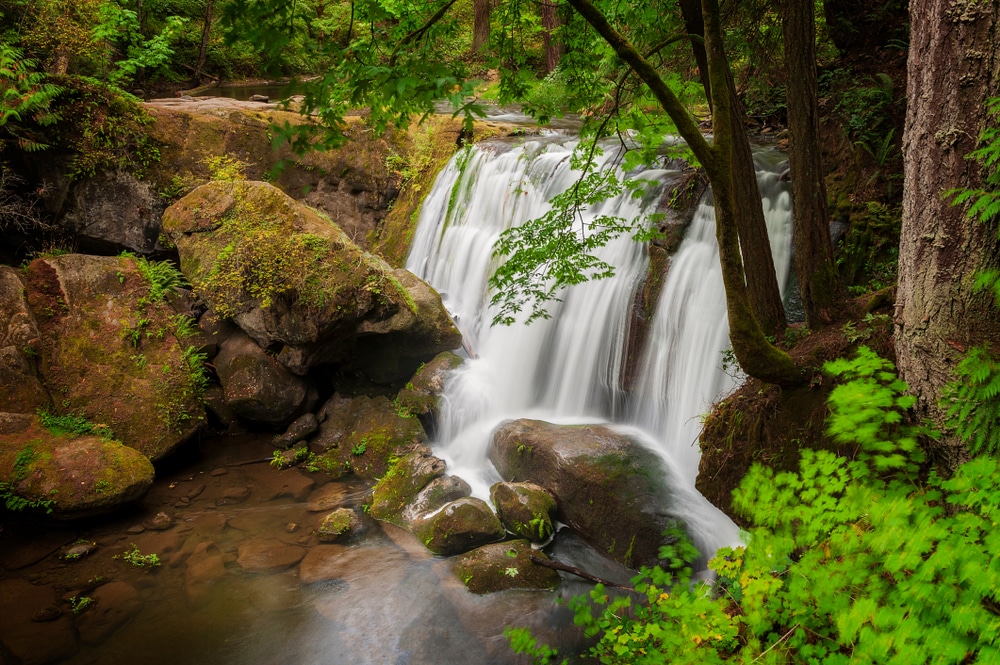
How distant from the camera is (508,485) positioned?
18.6 feet

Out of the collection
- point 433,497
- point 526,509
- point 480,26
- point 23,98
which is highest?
point 480,26

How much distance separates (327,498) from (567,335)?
3518mm

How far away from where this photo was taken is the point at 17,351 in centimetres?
640

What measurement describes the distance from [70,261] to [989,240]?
363 inches

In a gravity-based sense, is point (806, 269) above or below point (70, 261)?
above

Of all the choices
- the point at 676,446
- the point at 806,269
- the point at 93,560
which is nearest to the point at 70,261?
the point at 93,560

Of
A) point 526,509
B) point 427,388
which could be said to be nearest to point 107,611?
point 526,509

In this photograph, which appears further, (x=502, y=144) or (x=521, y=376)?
(x=502, y=144)

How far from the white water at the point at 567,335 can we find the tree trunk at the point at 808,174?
4.62 ft

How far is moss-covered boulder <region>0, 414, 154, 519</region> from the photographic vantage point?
548 cm

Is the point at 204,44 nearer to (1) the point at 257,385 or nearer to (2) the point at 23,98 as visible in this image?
(2) the point at 23,98

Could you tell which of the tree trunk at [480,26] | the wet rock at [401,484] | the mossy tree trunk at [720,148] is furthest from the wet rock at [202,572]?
the tree trunk at [480,26]

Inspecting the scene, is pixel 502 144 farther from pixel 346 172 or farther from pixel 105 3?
pixel 105 3

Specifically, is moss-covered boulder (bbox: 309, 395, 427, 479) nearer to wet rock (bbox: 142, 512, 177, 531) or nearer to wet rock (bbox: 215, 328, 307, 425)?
wet rock (bbox: 215, 328, 307, 425)
